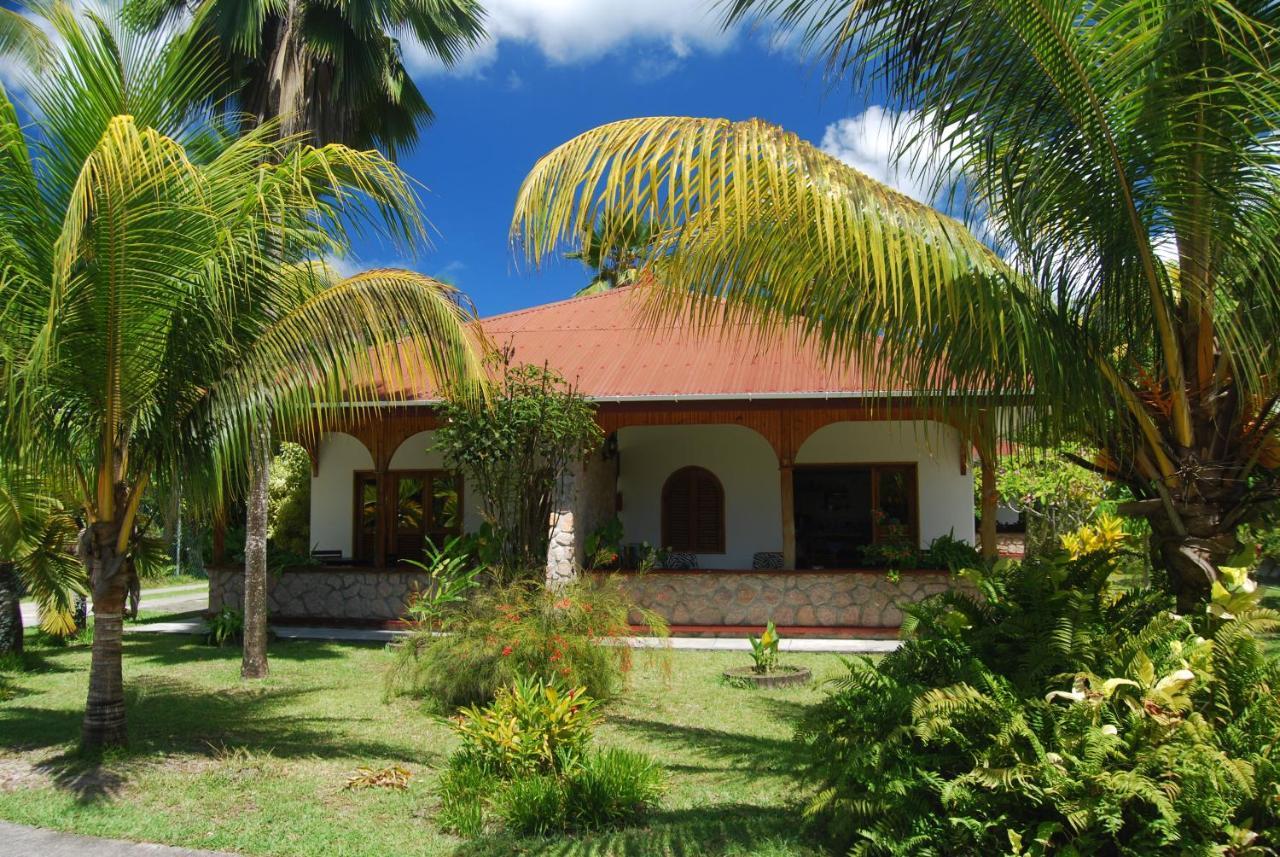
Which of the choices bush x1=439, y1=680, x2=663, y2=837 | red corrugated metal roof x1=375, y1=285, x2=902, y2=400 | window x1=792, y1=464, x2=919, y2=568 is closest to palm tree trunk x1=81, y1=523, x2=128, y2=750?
bush x1=439, y1=680, x2=663, y2=837

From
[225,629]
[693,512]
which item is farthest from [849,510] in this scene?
[225,629]

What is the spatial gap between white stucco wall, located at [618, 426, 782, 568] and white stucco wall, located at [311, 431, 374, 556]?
4916 mm

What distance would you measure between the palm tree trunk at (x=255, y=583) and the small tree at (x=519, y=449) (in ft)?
7.54

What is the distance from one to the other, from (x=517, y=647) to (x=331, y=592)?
7.56 meters

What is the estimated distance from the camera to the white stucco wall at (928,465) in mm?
15508

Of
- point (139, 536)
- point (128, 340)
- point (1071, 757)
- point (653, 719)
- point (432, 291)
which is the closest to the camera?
point (1071, 757)

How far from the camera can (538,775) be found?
5539 mm

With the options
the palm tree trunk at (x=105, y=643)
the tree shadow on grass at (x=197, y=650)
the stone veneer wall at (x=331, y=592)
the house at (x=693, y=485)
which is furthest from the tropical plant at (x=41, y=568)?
the house at (x=693, y=485)

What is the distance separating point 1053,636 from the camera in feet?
14.5

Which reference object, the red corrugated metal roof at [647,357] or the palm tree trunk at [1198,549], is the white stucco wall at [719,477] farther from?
the palm tree trunk at [1198,549]

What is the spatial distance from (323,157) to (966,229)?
420 centimetres

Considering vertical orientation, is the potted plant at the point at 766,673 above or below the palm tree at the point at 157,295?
below

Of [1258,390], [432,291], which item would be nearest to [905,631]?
[1258,390]

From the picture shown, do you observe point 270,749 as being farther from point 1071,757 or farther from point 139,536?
point 139,536
